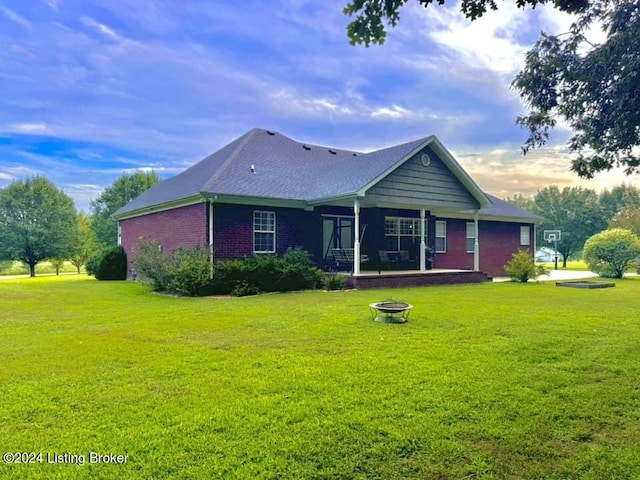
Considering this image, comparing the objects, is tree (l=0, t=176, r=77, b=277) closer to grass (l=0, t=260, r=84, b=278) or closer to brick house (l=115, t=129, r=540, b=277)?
grass (l=0, t=260, r=84, b=278)

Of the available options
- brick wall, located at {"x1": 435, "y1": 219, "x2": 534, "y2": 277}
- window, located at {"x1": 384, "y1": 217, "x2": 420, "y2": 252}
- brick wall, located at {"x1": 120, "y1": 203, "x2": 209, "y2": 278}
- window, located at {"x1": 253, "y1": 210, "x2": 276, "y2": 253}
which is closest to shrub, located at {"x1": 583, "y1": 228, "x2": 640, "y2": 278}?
brick wall, located at {"x1": 435, "y1": 219, "x2": 534, "y2": 277}

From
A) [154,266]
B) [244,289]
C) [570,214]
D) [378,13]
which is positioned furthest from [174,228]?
[570,214]

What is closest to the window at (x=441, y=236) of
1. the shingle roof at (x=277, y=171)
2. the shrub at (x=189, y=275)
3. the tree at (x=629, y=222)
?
the shingle roof at (x=277, y=171)

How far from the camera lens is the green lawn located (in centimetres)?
295

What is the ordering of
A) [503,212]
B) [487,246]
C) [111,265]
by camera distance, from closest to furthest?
1. [111,265]
2. [487,246]
3. [503,212]

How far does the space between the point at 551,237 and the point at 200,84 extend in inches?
929

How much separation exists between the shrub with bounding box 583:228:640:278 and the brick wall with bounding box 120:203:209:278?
1916 centimetres

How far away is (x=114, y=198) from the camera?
4088cm

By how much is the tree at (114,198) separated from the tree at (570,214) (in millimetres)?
40109

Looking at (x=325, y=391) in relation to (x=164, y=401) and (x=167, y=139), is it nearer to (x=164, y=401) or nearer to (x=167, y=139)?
(x=164, y=401)

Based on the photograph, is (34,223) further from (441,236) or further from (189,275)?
(441,236)

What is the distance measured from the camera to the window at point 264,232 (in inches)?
612

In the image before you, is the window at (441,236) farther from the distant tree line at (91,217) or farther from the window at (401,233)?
the distant tree line at (91,217)

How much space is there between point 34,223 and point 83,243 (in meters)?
4.21
